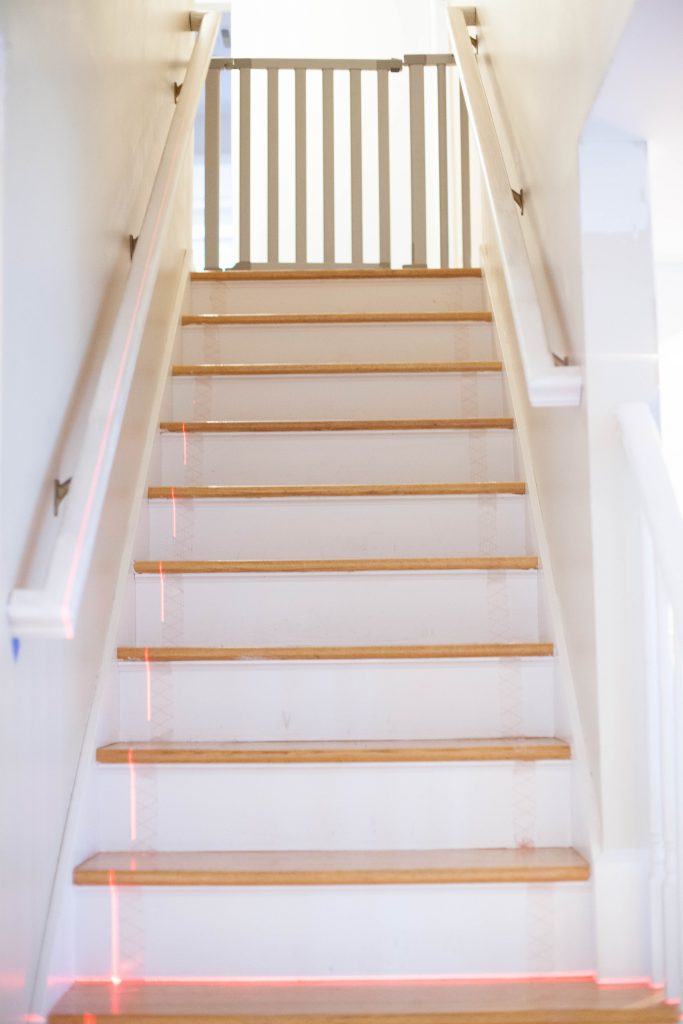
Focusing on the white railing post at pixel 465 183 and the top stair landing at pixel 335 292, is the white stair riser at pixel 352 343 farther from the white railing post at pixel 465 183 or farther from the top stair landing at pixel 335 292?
the white railing post at pixel 465 183

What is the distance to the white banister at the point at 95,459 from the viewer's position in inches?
62.7

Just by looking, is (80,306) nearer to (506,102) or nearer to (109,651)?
(109,651)

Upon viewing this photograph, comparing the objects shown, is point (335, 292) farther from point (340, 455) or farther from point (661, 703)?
point (661, 703)

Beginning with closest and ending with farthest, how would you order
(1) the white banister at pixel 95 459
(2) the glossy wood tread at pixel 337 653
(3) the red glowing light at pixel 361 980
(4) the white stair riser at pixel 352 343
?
(1) the white banister at pixel 95 459, (3) the red glowing light at pixel 361 980, (2) the glossy wood tread at pixel 337 653, (4) the white stair riser at pixel 352 343

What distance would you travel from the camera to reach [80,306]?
6.92ft

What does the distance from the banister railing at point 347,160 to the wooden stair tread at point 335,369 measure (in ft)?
4.11

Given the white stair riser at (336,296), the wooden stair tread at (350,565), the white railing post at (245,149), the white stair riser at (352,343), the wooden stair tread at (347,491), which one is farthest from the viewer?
the white railing post at (245,149)

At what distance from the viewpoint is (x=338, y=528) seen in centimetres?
273

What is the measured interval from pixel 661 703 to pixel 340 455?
4.44 ft

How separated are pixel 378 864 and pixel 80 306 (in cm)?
118

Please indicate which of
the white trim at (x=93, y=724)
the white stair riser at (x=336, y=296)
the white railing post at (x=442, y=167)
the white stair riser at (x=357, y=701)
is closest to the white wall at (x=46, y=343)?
the white trim at (x=93, y=724)

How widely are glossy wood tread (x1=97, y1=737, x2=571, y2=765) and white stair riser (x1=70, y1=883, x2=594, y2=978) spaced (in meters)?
0.25

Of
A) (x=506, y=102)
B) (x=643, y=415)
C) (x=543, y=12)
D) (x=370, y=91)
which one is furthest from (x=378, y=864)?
(x=370, y=91)

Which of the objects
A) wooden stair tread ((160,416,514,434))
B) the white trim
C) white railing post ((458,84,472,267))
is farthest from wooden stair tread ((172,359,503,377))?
white railing post ((458,84,472,267))
